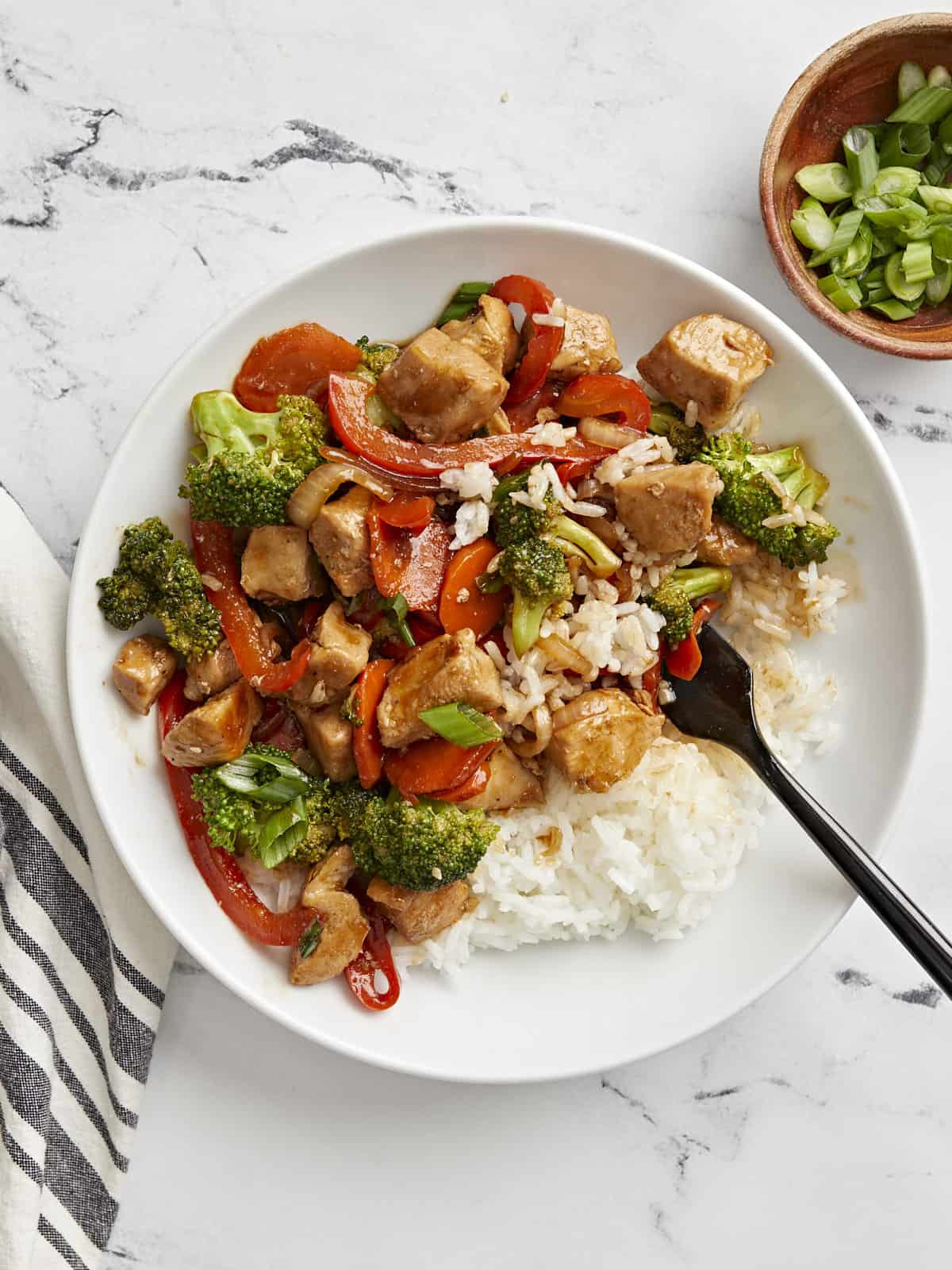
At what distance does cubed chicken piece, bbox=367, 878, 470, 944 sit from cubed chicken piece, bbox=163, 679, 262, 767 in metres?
0.65

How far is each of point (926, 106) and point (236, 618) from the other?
3005 millimetres

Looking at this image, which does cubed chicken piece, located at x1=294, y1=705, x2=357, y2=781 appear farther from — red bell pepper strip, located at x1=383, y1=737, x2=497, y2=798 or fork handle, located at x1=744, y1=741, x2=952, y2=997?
fork handle, located at x1=744, y1=741, x2=952, y2=997

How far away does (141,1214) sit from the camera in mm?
3932

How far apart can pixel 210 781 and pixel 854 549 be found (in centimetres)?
226

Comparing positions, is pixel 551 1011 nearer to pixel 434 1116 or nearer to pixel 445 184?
pixel 434 1116

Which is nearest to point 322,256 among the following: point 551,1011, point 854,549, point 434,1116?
point 854,549

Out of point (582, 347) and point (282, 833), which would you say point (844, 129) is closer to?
point (582, 347)

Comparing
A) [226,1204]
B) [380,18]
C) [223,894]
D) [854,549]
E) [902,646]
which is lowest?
[226,1204]

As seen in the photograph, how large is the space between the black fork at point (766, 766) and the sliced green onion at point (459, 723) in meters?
0.80

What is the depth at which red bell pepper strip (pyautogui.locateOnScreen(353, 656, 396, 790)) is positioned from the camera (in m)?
3.16

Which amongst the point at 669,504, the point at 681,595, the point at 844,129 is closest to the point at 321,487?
the point at 669,504

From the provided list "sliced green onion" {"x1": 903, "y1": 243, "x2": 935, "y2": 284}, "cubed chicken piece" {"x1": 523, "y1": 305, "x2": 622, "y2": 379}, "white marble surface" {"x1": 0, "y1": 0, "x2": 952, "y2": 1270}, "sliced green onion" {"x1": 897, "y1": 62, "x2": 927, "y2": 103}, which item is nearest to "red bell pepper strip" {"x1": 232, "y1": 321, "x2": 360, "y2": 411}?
"white marble surface" {"x1": 0, "y1": 0, "x2": 952, "y2": 1270}

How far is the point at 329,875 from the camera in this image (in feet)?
10.8

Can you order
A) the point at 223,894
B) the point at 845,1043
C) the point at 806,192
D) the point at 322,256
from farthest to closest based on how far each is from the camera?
the point at 845,1043
the point at 806,192
the point at 223,894
the point at 322,256
